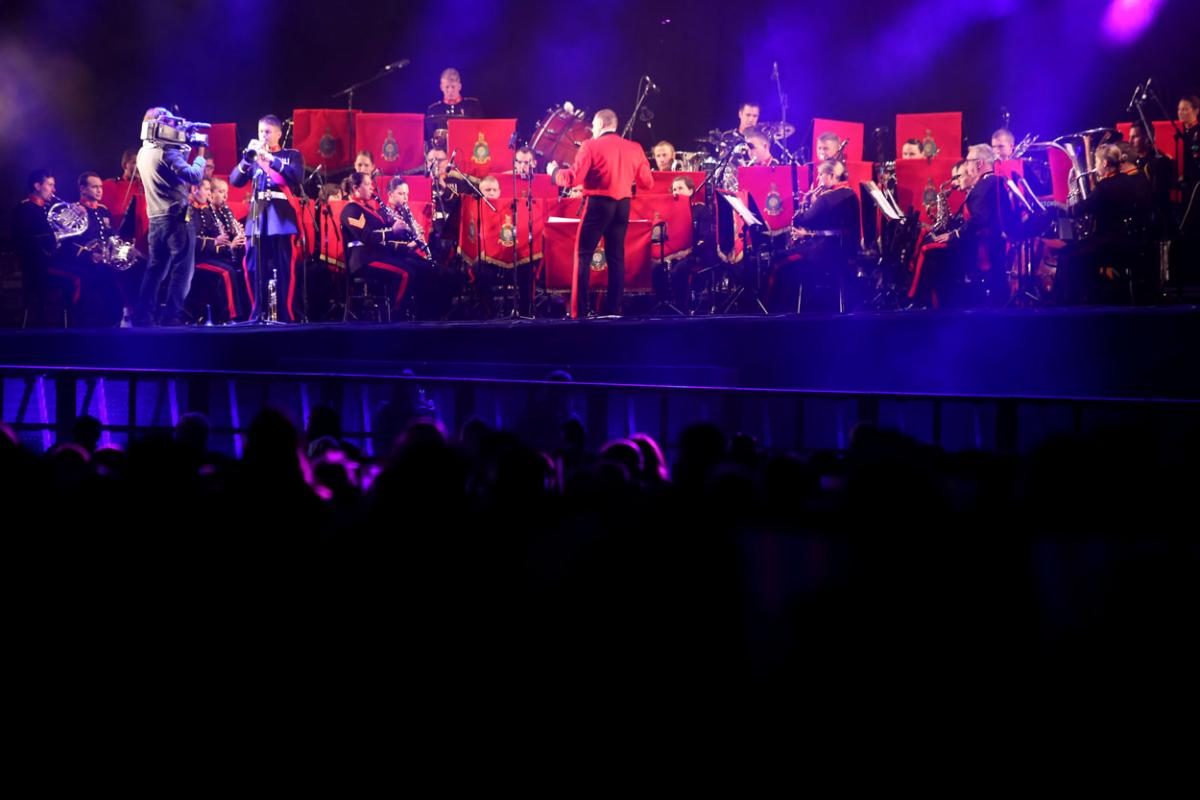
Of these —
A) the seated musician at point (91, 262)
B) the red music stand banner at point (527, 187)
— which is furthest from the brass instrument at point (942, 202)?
the seated musician at point (91, 262)

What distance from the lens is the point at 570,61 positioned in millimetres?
13969

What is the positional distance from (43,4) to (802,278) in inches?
349

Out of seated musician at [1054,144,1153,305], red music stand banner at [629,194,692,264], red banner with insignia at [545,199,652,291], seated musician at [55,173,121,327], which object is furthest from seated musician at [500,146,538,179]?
seated musician at [1054,144,1153,305]

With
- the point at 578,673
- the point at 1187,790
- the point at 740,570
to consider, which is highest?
the point at 740,570

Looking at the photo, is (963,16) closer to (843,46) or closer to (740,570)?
Result: (843,46)

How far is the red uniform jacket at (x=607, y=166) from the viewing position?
8930mm

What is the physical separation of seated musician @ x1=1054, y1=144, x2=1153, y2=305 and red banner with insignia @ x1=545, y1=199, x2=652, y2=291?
391 centimetres

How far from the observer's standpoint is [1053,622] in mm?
2021

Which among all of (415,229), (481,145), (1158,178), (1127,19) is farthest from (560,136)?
(1127,19)

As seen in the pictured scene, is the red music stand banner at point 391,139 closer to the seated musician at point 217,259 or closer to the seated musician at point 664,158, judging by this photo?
the seated musician at point 217,259

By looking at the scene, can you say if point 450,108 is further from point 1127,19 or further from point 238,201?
point 1127,19

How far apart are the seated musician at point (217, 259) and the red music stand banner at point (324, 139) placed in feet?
4.02

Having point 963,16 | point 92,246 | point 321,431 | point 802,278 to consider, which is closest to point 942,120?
point 963,16

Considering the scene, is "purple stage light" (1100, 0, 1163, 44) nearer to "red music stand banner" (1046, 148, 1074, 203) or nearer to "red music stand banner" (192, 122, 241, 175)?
"red music stand banner" (1046, 148, 1074, 203)
